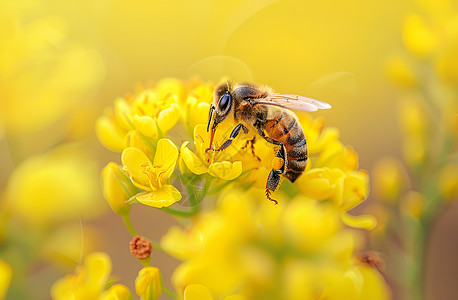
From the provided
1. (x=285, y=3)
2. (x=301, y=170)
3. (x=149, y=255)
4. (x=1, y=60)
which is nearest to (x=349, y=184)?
(x=301, y=170)

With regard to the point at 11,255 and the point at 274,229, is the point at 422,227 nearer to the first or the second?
the point at 274,229

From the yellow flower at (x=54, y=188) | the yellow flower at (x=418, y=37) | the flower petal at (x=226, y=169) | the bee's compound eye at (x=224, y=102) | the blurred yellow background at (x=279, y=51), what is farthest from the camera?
the blurred yellow background at (x=279, y=51)

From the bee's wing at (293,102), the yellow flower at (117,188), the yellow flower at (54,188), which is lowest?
the yellow flower at (54,188)

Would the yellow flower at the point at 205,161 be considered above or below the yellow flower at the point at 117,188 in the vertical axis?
above

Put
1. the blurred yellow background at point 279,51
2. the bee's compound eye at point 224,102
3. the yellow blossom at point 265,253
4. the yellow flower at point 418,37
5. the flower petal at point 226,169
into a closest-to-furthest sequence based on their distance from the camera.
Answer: the yellow blossom at point 265,253, the flower petal at point 226,169, the bee's compound eye at point 224,102, the yellow flower at point 418,37, the blurred yellow background at point 279,51

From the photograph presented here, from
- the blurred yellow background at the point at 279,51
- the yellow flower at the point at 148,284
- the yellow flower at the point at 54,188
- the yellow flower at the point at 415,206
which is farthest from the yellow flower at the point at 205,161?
the blurred yellow background at the point at 279,51

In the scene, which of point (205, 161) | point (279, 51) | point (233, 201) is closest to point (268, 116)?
point (205, 161)

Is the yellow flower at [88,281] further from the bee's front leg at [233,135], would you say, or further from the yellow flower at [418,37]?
the yellow flower at [418,37]

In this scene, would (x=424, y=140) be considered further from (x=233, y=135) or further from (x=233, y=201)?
(x=233, y=201)
